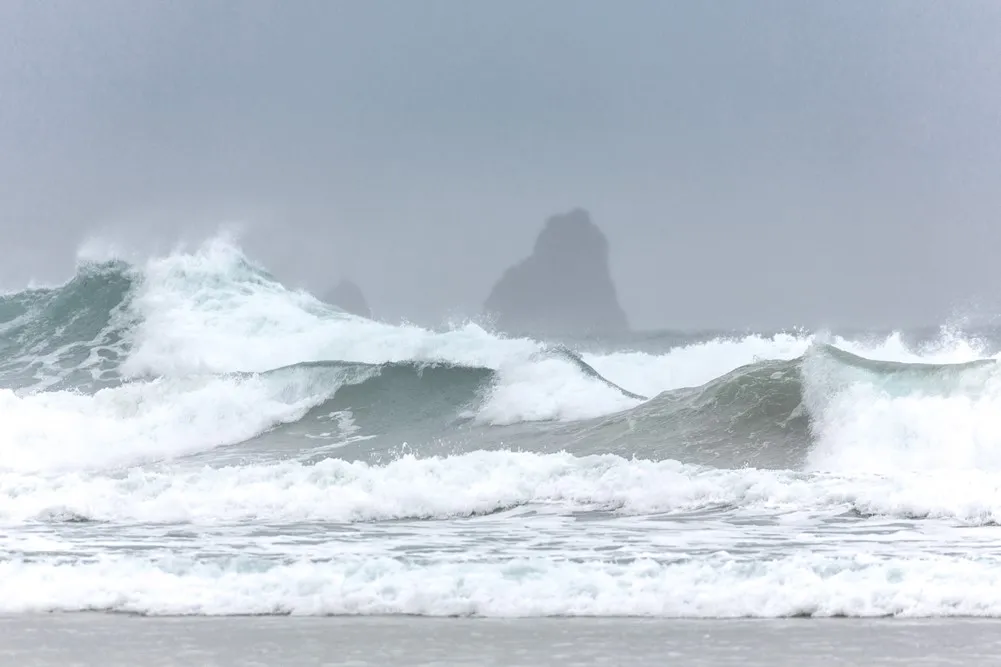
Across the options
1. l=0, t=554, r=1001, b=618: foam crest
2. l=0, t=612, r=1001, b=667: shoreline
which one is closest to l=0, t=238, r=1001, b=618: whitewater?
l=0, t=554, r=1001, b=618: foam crest

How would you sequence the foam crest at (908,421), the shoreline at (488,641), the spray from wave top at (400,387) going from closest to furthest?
1. the shoreline at (488,641)
2. the foam crest at (908,421)
3. the spray from wave top at (400,387)

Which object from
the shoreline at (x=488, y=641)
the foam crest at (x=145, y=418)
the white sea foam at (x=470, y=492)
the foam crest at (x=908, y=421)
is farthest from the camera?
the foam crest at (x=145, y=418)

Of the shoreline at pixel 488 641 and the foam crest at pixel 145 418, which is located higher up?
the foam crest at pixel 145 418

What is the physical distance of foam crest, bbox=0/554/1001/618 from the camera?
7.23 meters

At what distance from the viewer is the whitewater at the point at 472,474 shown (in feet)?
25.4

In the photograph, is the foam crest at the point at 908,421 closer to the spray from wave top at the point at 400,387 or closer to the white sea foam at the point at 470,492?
the spray from wave top at the point at 400,387

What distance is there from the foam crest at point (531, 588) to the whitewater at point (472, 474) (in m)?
0.03

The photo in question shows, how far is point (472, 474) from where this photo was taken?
14047 millimetres

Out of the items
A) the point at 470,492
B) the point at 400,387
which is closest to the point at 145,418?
the point at 400,387

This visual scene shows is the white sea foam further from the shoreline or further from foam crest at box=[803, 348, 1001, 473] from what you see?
the shoreline

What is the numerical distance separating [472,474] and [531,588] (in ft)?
21.1

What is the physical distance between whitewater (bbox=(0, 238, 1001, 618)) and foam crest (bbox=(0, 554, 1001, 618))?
0.03 metres

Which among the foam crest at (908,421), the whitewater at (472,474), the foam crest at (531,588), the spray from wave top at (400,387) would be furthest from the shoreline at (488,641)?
the spray from wave top at (400,387)

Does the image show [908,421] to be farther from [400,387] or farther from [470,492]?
[400,387]
